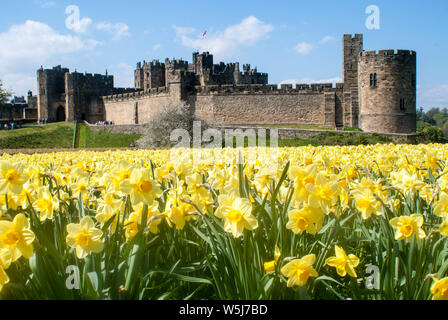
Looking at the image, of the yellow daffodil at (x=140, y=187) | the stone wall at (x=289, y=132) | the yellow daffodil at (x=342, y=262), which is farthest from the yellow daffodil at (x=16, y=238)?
the stone wall at (x=289, y=132)

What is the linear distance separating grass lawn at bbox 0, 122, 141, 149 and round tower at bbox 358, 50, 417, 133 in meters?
17.6

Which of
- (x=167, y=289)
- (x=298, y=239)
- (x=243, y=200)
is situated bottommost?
(x=167, y=289)

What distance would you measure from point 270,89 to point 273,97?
743mm

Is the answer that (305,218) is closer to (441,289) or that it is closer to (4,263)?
(441,289)

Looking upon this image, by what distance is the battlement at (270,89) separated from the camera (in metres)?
32.5

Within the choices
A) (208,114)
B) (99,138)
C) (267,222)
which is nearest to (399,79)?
(208,114)

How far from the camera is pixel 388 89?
28891 millimetres

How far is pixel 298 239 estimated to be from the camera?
7.20 feet

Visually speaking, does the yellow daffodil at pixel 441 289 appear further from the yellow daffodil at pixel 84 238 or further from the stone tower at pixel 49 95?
the stone tower at pixel 49 95

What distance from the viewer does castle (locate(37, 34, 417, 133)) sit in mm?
29047

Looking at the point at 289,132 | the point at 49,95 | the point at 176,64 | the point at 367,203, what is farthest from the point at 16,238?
the point at 49,95
